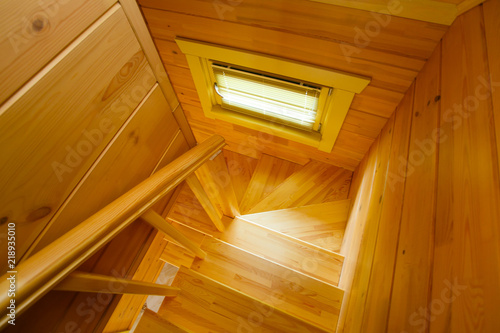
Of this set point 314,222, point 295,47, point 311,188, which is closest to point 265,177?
point 311,188

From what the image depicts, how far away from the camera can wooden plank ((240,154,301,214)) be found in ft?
9.66

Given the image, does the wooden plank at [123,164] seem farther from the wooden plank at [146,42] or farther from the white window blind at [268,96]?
the white window blind at [268,96]

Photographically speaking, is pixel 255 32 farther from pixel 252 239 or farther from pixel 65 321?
pixel 65 321

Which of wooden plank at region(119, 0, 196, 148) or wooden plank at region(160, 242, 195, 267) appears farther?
wooden plank at region(160, 242, 195, 267)

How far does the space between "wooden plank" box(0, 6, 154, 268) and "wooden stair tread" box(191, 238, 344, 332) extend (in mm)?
1149

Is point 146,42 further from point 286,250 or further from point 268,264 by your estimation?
point 286,250

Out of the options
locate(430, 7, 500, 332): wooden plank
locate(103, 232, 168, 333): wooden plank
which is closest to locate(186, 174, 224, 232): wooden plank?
locate(103, 232, 168, 333): wooden plank

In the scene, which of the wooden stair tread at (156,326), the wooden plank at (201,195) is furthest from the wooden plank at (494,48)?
the wooden stair tread at (156,326)

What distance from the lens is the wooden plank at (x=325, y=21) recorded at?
1197 millimetres

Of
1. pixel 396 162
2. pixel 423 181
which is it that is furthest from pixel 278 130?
pixel 423 181

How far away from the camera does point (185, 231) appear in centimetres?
224

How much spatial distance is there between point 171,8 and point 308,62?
956 mm

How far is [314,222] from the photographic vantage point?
2.21 meters

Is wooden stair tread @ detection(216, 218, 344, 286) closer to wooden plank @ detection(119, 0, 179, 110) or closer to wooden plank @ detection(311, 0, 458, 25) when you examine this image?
wooden plank @ detection(119, 0, 179, 110)
